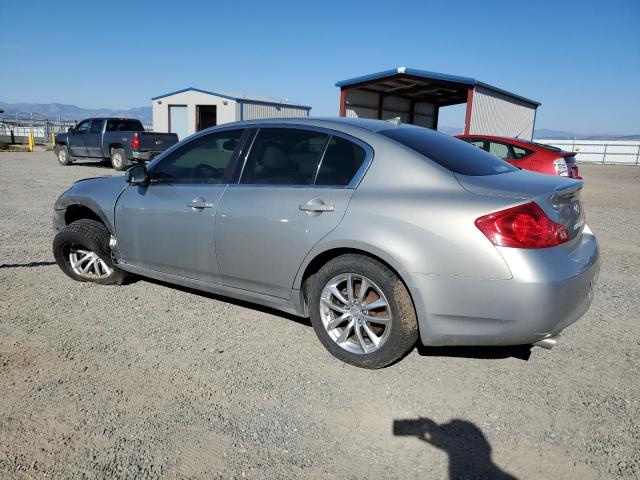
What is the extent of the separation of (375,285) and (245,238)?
1058mm

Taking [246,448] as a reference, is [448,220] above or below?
above

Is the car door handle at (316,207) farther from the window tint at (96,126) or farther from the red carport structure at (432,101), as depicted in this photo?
the window tint at (96,126)

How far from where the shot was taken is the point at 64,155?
18938mm

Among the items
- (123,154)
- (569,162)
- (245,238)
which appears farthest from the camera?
(123,154)

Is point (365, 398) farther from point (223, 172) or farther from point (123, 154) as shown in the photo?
point (123, 154)

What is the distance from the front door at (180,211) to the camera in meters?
3.86

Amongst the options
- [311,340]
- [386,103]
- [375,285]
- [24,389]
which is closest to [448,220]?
[375,285]

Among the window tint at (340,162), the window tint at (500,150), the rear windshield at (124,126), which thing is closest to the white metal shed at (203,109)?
the rear windshield at (124,126)

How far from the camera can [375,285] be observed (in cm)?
308

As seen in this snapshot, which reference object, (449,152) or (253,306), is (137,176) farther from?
(449,152)

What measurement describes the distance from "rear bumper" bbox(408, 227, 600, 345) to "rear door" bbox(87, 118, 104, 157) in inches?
679

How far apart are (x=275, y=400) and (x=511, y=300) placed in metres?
1.44

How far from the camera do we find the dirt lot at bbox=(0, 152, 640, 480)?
2.38 meters

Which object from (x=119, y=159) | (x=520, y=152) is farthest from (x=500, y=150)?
(x=119, y=159)
